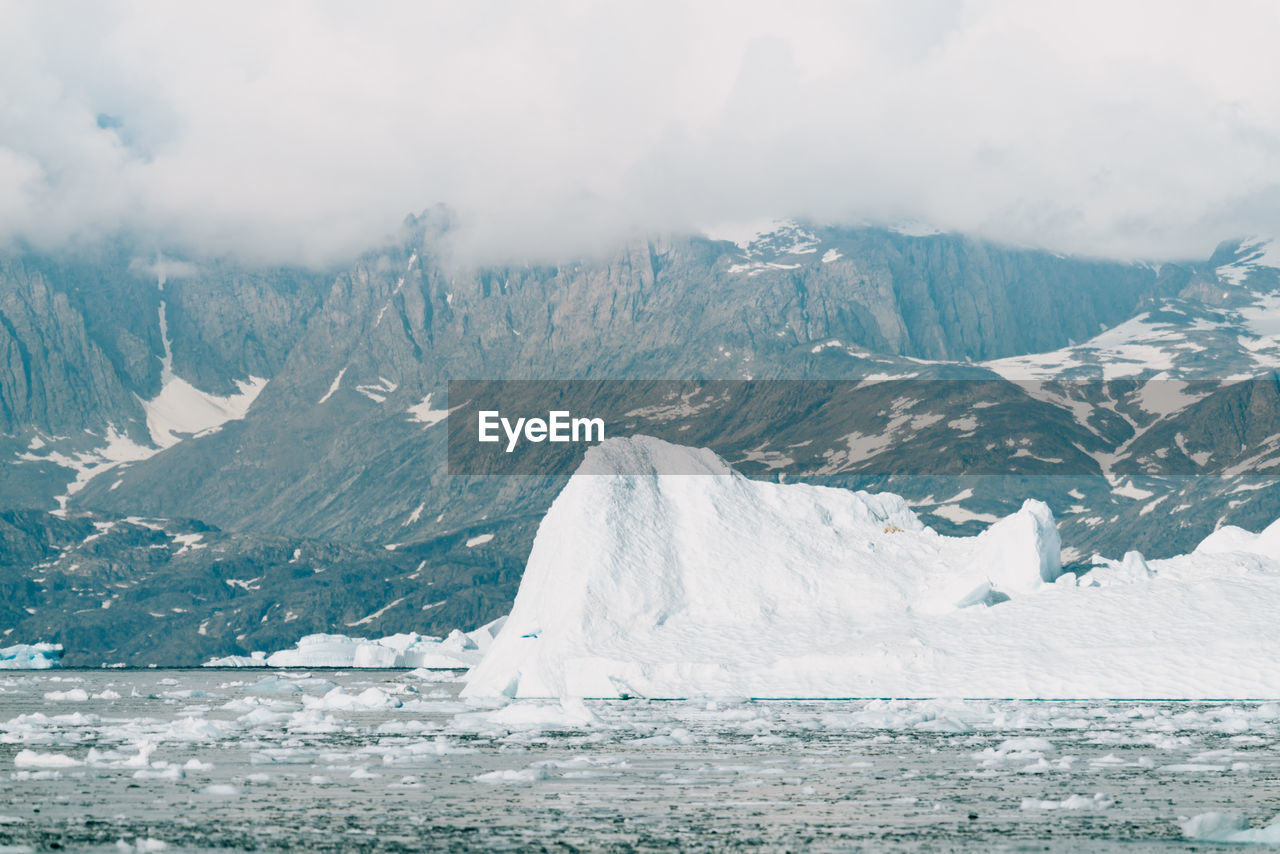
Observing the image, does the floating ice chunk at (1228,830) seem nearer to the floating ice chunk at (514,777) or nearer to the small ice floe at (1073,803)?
the small ice floe at (1073,803)

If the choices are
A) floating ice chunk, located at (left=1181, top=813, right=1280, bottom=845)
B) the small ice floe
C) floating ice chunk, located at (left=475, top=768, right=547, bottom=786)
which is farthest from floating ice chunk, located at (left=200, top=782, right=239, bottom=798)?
floating ice chunk, located at (left=1181, top=813, right=1280, bottom=845)

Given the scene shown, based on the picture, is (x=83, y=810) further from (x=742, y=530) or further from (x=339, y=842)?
(x=742, y=530)

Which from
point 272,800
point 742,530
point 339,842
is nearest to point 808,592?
point 742,530

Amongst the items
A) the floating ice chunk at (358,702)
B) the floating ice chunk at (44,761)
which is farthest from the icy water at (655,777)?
the floating ice chunk at (358,702)

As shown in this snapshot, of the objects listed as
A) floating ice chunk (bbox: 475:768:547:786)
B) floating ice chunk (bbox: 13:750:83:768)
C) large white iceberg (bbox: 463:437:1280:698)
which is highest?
large white iceberg (bbox: 463:437:1280:698)

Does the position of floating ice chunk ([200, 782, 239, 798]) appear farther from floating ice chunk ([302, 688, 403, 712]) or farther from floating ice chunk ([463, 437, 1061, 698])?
floating ice chunk ([302, 688, 403, 712])
